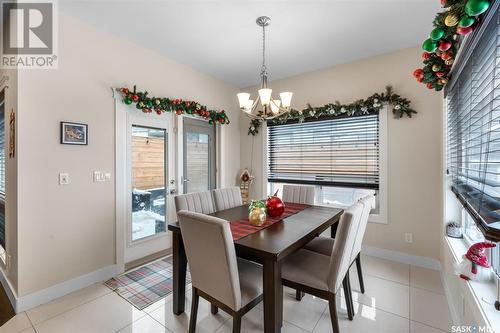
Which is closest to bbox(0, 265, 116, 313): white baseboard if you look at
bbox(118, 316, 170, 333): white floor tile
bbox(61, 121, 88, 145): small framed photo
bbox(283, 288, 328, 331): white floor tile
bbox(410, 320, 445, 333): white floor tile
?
bbox(118, 316, 170, 333): white floor tile

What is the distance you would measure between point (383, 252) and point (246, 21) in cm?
331

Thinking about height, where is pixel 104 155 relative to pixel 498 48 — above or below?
below

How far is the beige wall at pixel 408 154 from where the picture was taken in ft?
9.27

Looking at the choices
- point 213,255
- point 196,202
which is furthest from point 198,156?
point 213,255

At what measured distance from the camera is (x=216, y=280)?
4.98 ft

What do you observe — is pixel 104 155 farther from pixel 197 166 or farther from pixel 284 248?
pixel 284 248

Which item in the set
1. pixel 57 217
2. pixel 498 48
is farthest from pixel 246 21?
pixel 57 217

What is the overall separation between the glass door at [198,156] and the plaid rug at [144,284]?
3.89 feet

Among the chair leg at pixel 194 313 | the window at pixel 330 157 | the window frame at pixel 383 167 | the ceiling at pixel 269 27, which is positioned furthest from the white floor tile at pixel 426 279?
the ceiling at pixel 269 27

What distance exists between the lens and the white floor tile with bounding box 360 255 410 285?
2.61 metres

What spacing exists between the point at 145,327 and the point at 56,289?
113 centimetres

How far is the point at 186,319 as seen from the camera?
1.97 meters

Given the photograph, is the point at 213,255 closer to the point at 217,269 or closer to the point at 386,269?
the point at 217,269

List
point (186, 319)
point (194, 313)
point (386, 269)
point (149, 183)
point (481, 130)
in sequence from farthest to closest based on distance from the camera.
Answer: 1. point (149, 183)
2. point (386, 269)
3. point (186, 319)
4. point (194, 313)
5. point (481, 130)
